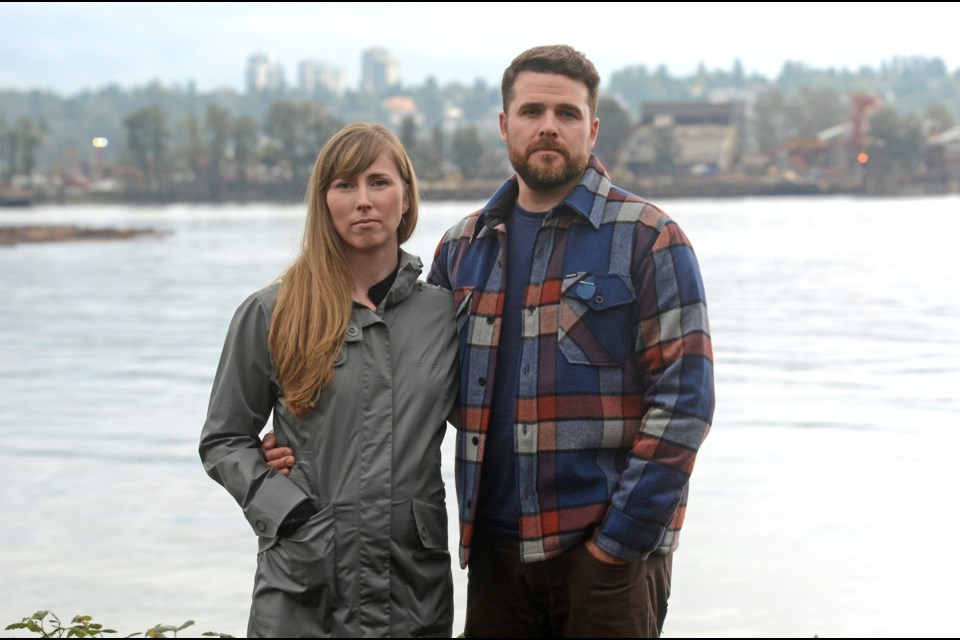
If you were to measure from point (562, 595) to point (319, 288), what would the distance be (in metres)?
0.91

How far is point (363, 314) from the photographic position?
302 cm

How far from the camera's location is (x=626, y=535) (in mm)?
2963

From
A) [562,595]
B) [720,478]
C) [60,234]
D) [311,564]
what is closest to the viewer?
[311,564]

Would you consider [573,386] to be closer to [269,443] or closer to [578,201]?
[578,201]

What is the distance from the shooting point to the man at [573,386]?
300 cm

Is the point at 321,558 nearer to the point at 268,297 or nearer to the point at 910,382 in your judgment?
the point at 268,297

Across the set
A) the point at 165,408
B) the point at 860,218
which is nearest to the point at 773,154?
the point at 860,218

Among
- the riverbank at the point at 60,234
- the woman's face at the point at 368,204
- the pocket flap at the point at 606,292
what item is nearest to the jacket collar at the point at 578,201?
the pocket flap at the point at 606,292

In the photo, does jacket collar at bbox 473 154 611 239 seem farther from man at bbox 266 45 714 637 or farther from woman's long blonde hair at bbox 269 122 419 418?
woman's long blonde hair at bbox 269 122 419 418

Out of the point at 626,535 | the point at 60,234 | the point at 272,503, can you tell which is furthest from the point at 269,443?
the point at 60,234

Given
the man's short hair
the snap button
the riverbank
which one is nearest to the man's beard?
the man's short hair

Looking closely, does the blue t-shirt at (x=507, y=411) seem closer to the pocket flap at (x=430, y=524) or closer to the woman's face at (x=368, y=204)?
the pocket flap at (x=430, y=524)

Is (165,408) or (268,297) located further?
(165,408)

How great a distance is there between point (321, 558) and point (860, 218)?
70.2m
